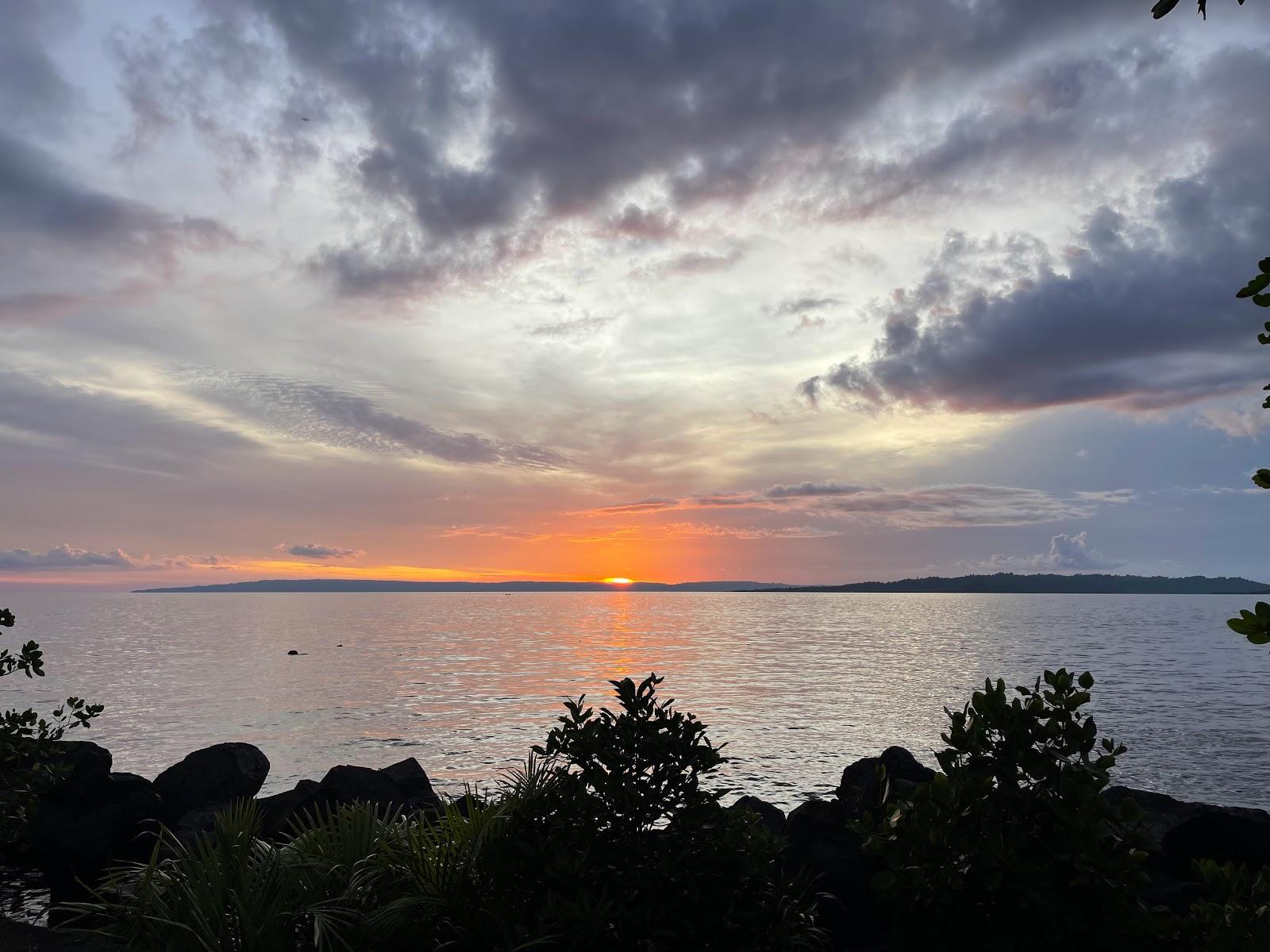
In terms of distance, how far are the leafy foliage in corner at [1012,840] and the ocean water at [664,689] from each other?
1636cm

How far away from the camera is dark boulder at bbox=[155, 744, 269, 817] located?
18641 millimetres

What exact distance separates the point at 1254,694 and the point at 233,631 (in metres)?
110

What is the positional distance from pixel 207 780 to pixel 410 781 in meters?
5.13

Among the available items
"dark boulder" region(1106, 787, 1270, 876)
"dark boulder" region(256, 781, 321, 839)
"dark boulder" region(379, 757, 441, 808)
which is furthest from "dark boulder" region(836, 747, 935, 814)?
"dark boulder" region(256, 781, 321, 839)

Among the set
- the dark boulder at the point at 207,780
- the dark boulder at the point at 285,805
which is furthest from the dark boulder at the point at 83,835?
the dark boulder at the point at 285,805

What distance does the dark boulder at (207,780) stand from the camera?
18641mm

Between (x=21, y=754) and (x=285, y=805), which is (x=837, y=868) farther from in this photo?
(x=21, y=754)

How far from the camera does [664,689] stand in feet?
161

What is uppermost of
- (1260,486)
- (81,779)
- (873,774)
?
(1260,486)

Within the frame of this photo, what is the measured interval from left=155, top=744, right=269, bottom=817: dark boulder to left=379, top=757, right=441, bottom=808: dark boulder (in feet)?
11.6

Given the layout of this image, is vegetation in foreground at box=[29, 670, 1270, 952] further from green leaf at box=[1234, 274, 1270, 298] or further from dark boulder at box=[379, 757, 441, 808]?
dark boulder at box=[379, 757, 441, 808]

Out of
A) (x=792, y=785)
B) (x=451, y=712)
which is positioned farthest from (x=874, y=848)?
(x=451, y=712)

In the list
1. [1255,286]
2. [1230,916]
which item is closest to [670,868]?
[1230,916]

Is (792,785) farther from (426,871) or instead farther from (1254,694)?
(1254,694)
